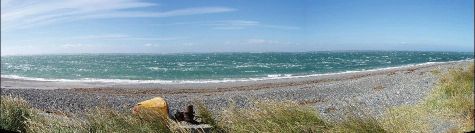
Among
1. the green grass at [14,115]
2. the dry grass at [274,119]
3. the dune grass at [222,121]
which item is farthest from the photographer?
the green grass at [14,115]

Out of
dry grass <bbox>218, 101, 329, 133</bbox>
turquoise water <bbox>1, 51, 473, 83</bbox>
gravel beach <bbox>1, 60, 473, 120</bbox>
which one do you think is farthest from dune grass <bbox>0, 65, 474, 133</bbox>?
turquoise water <bbox>1, 51, 473, 83</bbox>

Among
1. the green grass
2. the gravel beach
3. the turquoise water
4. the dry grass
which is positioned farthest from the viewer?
the turquoise water

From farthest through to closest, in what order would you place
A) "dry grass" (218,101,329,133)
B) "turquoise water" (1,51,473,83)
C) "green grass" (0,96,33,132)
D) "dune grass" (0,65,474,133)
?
"turquoise water" (1,51,473,83), "green grass" (0,96,33,132), "dry grass" (218,101,329,133), "dune grass" (0,65,474,133)

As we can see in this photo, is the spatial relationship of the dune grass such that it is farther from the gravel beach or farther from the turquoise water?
the turquoise water

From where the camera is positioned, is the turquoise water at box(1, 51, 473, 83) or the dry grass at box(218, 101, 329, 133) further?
the turquoise water at box(1, 51, 473, 83)

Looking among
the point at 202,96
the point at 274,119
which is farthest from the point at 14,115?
the point at 202,96

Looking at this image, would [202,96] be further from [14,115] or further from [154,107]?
[14,115]

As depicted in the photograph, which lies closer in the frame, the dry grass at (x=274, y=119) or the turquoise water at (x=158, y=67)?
the dry grass at (x=274, y=119)

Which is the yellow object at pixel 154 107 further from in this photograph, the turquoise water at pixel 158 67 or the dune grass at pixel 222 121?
the turquoise water at pixel 158 67

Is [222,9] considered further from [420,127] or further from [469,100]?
[469,100]

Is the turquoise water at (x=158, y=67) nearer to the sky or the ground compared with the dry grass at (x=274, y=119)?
nearer to the sky

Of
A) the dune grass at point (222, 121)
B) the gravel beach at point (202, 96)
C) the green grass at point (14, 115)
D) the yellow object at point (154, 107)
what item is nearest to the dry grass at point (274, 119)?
the dune grass at point (222, 121)

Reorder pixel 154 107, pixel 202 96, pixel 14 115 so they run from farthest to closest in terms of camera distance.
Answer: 1. pixel 202 96
2. pixel 14 115
3. pixel 154 107

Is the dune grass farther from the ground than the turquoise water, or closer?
closer
